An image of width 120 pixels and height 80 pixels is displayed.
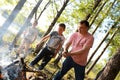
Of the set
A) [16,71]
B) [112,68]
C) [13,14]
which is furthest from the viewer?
[13,14]

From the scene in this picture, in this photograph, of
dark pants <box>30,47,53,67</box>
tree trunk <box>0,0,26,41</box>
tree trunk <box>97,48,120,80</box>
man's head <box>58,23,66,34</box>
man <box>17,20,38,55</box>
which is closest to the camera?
tree trunk <box>97,48,120,80</box>

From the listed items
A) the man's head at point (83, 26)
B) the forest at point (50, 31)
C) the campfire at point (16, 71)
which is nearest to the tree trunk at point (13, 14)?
the forest at point (50, 31)

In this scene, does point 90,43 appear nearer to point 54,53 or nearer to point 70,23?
point 54,53

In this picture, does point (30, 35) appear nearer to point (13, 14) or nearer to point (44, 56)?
point (13, 14)

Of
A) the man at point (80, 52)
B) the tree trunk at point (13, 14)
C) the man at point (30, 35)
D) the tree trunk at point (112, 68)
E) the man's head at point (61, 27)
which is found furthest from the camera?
the tree trunk at point (13, 14)

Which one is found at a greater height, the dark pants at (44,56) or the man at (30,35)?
the dark pants at (44,56)

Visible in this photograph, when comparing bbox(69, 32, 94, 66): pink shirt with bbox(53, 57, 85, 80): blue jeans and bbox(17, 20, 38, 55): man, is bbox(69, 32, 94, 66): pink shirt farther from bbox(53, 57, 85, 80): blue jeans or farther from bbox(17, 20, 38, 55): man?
bbox(17, 20, 38, 55): man

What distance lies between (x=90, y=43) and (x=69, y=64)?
Answer: 88 cm

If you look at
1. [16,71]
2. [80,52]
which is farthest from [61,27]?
[16,71]

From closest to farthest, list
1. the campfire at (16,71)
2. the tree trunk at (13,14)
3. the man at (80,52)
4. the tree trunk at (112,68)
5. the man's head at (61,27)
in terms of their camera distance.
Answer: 1. the campfire at (16,71)
2. the tree trunk at (112,68)
3. the man at (80,52)
4. the man's head at (61,27)
5. the tree trunk at (13,14)

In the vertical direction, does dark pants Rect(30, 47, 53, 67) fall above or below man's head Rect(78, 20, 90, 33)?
below

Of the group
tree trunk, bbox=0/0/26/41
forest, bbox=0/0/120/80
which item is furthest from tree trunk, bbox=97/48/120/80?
tree trunk, bbox=0/0/26/41

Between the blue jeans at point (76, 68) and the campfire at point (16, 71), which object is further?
the blue jeans at point (76, 68)

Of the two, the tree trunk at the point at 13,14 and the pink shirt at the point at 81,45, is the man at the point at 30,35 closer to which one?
the tree trunk at the point at 13,14
